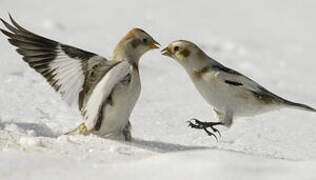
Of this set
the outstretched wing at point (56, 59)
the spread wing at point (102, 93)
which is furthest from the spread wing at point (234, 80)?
the outstretched wing at point (56, 59)

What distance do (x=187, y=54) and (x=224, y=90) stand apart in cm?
46

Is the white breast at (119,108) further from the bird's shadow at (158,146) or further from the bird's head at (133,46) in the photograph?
the bird's head at (133,46)

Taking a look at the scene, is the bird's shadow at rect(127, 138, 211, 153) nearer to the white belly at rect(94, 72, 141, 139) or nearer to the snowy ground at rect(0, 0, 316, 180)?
the snowy ground at rect(0, 0, 316, 180)

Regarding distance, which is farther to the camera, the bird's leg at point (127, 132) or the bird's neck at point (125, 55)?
the bird's neck at point (125, 55)

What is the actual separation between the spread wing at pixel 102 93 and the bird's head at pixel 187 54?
636 mm

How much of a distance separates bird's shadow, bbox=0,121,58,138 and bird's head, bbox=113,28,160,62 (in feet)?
2.76

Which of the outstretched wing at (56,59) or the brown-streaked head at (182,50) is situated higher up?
the brown-streaked head at (182,50)

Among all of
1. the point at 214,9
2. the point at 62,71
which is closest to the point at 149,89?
the point at 62,71

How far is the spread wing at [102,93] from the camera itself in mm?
5941

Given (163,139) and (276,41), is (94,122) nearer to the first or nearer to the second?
(163,139)

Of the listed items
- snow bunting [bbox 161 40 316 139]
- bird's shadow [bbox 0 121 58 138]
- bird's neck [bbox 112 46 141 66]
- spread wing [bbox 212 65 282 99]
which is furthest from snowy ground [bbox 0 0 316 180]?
bird's neck [bbox 112 46 141 66]

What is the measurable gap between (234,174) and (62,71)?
2.33 meters

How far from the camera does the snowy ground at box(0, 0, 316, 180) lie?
4.61 meters

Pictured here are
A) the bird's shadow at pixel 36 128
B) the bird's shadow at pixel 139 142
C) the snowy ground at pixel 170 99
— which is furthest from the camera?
the bird's shadow at pixel 36 128
